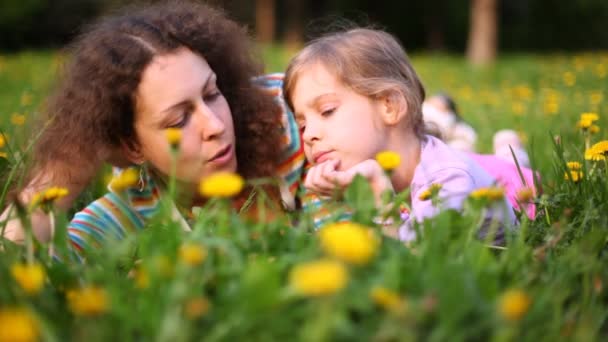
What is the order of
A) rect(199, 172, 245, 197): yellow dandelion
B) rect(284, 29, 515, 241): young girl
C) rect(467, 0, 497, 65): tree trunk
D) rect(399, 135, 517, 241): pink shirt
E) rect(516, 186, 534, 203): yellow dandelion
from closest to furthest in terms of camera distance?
rect(199, 172, 245, 197): yellow dandelion, rect(516, 186, 534, 203): yellow dandelion, rect(399, 135, 517, 241): pink shirt, rect(284, 29, 515, 241): young girl, rect(467, 0, 497, 65): tree trunk

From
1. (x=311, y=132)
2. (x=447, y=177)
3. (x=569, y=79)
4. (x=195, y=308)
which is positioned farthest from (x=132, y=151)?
(x=569, y=79)

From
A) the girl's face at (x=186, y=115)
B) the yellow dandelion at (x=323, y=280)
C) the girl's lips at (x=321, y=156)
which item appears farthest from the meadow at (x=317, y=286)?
the girl's lips at (x=321, y=156)

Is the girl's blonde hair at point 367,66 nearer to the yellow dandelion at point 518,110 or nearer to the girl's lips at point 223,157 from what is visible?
the girl's lips at point 223,157

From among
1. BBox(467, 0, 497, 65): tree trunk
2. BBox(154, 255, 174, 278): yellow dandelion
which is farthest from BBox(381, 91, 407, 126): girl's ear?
BBox(467, 0, 497, 65): tree trunk

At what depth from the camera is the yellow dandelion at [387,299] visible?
748 millimetres

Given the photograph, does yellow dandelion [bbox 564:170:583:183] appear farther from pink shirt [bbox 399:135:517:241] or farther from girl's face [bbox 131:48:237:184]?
girl's face [bbox 131:48:237:184]

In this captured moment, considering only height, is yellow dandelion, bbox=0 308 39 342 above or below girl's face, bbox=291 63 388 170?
above

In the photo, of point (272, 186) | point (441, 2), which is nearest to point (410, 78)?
point (272, 186)

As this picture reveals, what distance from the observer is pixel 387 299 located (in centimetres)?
78

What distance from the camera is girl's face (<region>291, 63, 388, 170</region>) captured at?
1801 mm

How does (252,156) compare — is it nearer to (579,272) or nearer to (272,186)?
(272,186)

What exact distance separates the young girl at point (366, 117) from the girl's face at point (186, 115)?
290mm

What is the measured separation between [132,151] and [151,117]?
0.22 meters

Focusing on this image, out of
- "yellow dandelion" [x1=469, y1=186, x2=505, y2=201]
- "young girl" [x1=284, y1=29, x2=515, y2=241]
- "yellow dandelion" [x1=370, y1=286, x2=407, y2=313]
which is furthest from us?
"young girl" [x1=284, y1=29, x2=515, y2=241]
